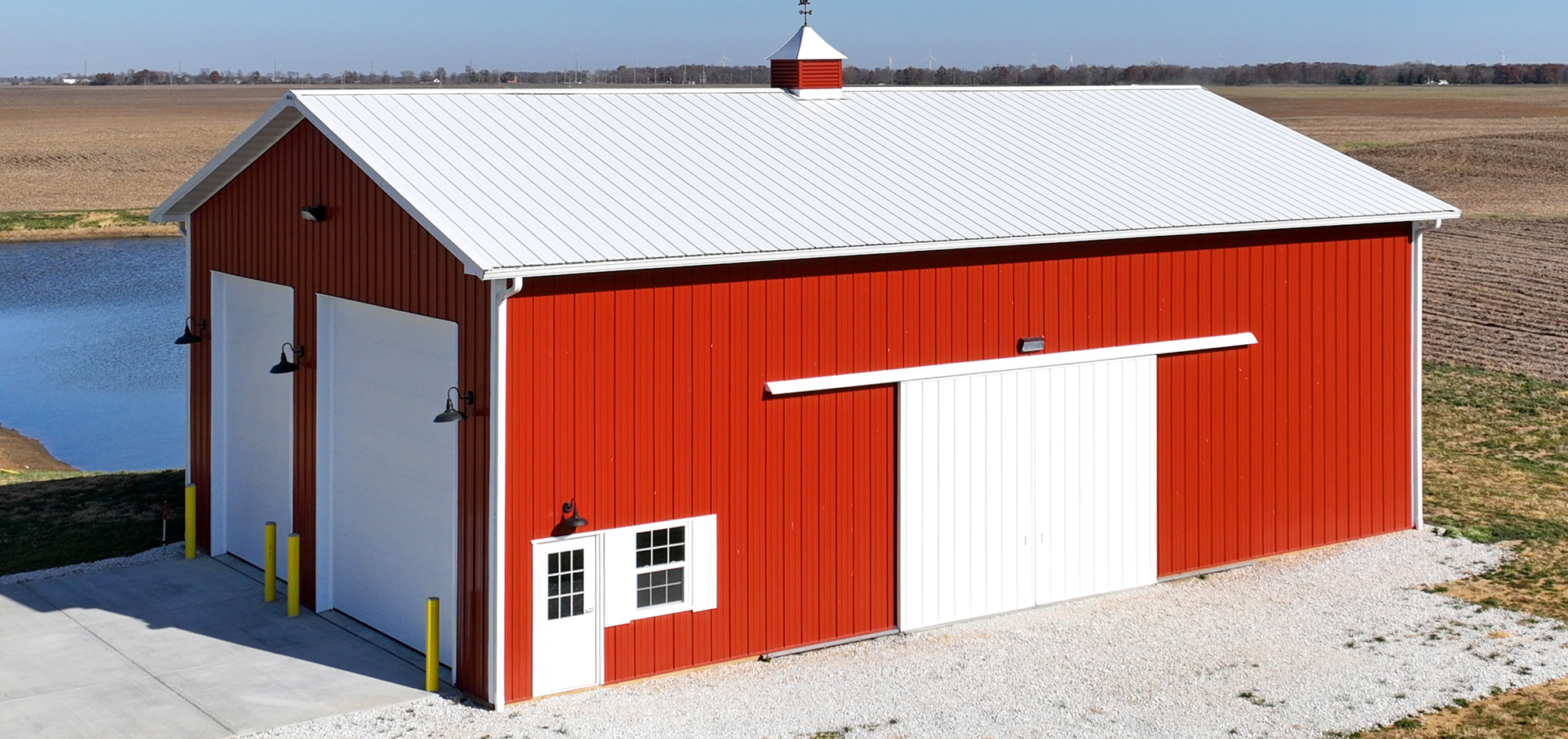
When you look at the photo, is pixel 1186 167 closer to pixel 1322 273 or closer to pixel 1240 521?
pixel 1322 273

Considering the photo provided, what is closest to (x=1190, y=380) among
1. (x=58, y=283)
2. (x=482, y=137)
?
(x=482, y=137)

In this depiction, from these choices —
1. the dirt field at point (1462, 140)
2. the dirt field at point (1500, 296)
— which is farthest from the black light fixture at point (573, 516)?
the dirt field at point (1462, 140)

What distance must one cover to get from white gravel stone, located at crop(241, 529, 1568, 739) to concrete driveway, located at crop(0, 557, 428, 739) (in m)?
0.73

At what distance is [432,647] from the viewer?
13.0 meters

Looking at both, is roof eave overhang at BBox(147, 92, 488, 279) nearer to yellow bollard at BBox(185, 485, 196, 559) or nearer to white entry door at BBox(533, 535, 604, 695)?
white entry door at BBox(533, 535, 604, 695)

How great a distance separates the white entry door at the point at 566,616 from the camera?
1271cm

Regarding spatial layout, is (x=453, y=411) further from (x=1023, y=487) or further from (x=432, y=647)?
(x=1023, y=487)

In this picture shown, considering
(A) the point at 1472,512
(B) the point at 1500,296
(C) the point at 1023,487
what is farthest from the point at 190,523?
(B) the point at 1500,296

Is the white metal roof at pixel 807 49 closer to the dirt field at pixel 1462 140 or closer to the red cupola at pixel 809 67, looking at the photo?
the red cupola at pixel 809 67

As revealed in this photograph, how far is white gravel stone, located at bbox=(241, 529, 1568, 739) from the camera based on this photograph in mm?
12148

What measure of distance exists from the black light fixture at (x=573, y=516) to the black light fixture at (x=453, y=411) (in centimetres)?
106

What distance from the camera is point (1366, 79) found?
181 metres

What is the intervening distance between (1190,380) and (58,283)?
125ft

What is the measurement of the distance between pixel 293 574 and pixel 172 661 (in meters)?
1.51
